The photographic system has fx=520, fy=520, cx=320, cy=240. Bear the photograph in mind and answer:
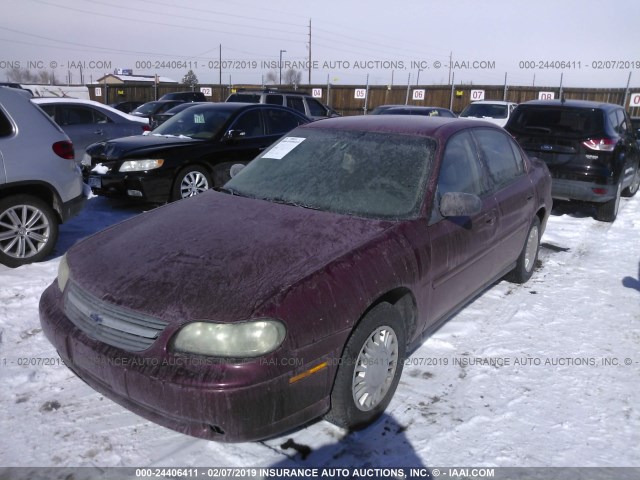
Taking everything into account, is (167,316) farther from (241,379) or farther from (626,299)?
(626,299)

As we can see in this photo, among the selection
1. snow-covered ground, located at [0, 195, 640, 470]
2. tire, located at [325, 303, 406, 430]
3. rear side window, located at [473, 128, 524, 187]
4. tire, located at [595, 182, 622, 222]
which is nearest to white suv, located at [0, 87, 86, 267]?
snow-covered ground, located at [0, 195, 640, 470]

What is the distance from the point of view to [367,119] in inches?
157

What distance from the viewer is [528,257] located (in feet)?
16.7

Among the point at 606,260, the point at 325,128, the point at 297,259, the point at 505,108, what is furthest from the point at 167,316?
the point at 505,108

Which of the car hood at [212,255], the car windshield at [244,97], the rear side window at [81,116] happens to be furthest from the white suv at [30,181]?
the car windshield at [244,97]

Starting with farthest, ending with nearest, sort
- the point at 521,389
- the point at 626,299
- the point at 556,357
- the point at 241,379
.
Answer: the point at 626,299
the point at 556,357
the point at 521,389
the point at 241,379

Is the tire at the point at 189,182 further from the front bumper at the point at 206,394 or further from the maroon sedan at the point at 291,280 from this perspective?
the front bumper at the point at 206,394

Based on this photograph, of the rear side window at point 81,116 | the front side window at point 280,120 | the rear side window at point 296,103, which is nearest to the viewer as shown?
the front side window at point 280,120

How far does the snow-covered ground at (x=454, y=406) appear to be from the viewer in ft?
8.50

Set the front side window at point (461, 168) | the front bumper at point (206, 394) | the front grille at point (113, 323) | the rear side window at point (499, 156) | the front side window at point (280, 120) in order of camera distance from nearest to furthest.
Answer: the front bumper at point (206, 394)
the front grille at point (113, 323)
the front side window at point (461, 168)
the rear side window at point (499, 156)
the front side window at point (280, 120)

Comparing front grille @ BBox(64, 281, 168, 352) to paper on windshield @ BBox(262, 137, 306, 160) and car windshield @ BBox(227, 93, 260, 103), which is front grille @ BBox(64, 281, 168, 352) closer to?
paper on windshield @ BBox(262, 137, 306, 160)

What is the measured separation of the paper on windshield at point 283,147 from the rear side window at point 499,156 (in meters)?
1.40

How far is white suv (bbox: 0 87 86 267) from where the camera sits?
4852 mm

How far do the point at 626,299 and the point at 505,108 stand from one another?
12.2 m
